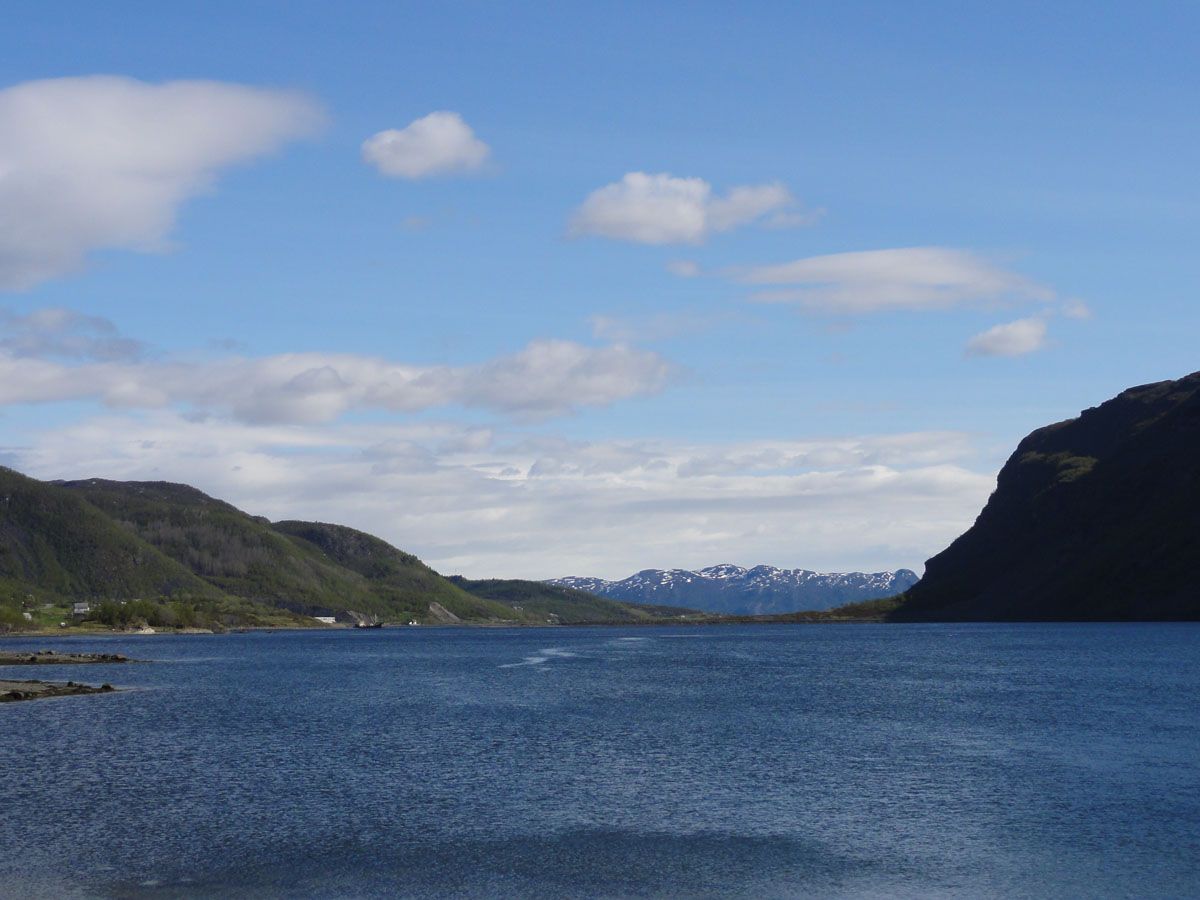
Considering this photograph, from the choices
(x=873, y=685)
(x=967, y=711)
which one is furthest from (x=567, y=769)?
(x=873, y=685)

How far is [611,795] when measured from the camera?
5375cm

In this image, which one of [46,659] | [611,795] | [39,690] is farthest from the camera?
[46,659]

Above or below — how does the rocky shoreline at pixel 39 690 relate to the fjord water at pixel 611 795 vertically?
above

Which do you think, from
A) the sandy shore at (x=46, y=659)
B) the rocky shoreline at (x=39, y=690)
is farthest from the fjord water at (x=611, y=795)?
the sandy shore at (x=46, y=659)

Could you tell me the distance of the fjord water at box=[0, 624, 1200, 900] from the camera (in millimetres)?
38844

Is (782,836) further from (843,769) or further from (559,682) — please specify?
(559,682)

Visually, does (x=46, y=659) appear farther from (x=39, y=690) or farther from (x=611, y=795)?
(x=611, y=795)

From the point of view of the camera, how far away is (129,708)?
101 meters

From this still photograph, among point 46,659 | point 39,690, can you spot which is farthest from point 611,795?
point 46,659

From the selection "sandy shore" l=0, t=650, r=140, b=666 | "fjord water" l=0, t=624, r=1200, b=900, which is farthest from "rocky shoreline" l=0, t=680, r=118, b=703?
"sandy shore" l=0, t=650, r=140, b=666

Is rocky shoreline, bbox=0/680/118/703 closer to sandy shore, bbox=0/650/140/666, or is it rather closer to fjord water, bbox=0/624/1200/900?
fjord water, bbox=0/624/1200/900

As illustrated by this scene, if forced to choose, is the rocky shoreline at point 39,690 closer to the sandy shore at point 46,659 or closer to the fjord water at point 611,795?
the fjord water at point 611,795

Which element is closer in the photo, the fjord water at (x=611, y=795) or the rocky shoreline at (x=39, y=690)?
the fjord water at (x=611, y=795)

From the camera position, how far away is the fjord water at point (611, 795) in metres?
38.8
